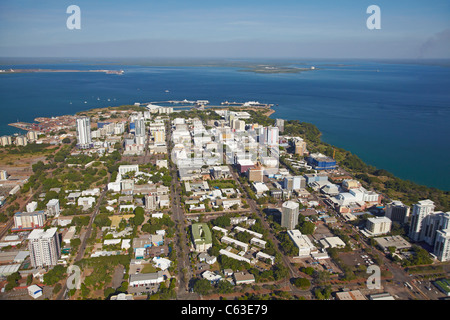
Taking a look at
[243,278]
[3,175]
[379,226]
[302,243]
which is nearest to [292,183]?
[379,226]

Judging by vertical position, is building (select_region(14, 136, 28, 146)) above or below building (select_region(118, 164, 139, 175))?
above

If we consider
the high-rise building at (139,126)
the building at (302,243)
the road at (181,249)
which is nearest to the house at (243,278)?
the road at (181,249)

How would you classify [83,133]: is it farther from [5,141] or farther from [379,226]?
[379,226]

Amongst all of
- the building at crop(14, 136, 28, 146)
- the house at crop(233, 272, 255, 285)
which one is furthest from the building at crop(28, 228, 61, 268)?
the building at crop(14, 136, 28, 146)

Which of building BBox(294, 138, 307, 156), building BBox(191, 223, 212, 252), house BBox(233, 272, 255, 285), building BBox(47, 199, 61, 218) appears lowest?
house BBox(233, 272, 255, 285)

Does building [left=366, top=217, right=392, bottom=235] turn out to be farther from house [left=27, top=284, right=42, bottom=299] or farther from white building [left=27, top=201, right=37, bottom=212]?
white building [left=27, top=201, right=37, bottom=212]

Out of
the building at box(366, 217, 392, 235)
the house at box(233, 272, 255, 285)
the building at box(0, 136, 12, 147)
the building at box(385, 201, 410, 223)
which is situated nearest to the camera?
the house at box(233, 272, 255, 285)

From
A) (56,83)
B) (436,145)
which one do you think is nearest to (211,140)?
(436,145)
